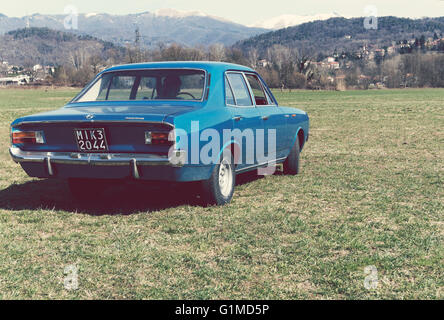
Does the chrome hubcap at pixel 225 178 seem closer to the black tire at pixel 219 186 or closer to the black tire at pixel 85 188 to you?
the black tire at pixel 219 186

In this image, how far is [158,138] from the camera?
5359 millimetres

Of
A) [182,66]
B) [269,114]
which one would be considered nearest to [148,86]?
[182,66]

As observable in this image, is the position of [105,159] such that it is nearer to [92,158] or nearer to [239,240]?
[92,158]

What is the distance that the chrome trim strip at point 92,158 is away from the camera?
17.6ft

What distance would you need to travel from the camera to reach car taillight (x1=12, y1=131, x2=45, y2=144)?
5.83 m

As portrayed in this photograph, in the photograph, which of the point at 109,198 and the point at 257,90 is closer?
the point at 109,198

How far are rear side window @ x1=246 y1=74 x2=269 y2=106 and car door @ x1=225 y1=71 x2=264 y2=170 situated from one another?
1.21 ft

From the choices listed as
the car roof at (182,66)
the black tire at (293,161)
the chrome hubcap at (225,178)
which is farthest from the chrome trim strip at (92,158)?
the black tire at (293,161)

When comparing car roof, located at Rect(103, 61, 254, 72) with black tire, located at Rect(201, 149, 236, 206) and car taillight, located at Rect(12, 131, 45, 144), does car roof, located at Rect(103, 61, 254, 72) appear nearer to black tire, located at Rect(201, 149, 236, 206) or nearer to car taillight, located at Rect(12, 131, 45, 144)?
black tire, located at Rect(201, 149, 236, 206)

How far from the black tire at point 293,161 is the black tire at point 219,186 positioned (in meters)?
2.08

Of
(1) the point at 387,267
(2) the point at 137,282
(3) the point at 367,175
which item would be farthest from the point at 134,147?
(3) the point at 367,175

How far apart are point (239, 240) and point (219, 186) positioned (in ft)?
4.35

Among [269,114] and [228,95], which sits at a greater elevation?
[228,95]

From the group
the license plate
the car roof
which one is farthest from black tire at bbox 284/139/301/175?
the license plate
